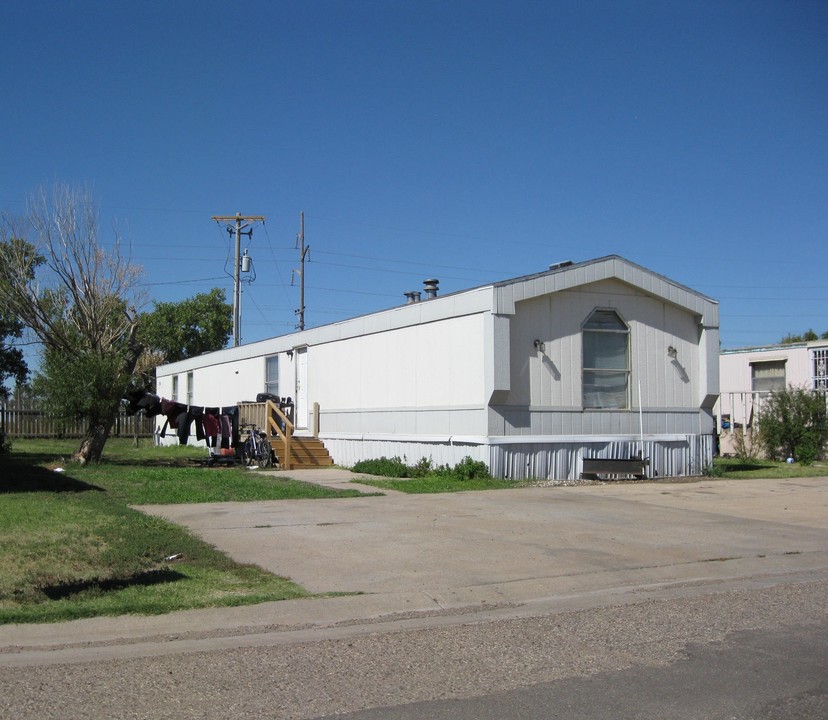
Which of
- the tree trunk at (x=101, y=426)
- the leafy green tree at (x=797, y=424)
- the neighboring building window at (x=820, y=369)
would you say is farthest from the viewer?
the neighboring building window at (x=820, y=369)

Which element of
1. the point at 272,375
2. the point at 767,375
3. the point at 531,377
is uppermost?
the point at 767,375

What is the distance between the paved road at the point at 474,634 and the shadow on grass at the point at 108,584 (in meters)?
0.84

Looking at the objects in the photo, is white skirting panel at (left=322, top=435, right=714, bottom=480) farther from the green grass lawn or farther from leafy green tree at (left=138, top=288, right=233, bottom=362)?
leafy green tree at (left=138, top=288, right=233, bottom=362)

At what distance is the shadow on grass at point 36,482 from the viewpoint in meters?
14.8

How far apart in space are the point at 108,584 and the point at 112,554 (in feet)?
4.39

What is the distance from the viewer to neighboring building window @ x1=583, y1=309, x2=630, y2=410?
19.1m

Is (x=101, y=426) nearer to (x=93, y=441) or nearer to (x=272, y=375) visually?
(x=93, y=441)

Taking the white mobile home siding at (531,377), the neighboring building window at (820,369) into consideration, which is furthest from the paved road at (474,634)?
the neighboring building window at (820,369)

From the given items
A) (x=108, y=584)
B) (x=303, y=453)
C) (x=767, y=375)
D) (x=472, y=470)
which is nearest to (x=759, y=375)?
(x=767, y=375)

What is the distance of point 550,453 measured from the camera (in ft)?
59.9

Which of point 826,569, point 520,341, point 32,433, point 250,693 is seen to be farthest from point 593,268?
point 32,433

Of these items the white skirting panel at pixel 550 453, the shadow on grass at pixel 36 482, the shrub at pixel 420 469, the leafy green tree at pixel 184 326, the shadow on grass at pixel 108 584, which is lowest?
the shadow on grass at pixel 108 584

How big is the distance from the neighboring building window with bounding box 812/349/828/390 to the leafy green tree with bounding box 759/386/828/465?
1.59 metres

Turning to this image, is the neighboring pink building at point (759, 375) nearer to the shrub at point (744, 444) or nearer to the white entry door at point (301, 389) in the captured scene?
the shrub at point (744, 444)
